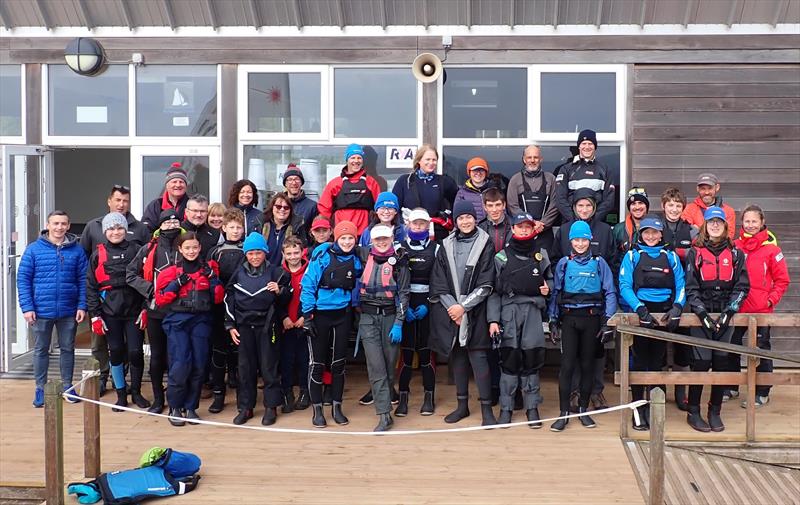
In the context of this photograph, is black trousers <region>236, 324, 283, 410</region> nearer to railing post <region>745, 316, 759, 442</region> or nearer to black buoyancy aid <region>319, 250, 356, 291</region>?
black buoyancy aid <region>319, 250, 356, 291</region>

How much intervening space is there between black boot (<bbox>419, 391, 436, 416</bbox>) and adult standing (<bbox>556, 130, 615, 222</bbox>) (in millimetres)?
1979

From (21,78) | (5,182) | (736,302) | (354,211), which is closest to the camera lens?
(736,302)

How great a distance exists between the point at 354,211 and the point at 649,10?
358 centimetres

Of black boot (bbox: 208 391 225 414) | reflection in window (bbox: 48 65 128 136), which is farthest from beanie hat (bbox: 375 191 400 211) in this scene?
reflection in window (bbox: 48 65 128 136)

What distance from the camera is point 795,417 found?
23.2 ft

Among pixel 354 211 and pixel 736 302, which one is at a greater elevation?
pixel 354 211

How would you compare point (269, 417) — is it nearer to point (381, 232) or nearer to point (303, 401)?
point (303, 401)

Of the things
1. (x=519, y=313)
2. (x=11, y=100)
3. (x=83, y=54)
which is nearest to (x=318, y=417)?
(x=519, y=313)

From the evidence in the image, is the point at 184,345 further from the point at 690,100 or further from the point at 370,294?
the point at 690,100

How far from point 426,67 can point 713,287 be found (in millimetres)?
3427

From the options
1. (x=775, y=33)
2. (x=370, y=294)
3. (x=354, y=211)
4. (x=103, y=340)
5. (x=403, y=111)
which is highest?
(x=775, y=33)

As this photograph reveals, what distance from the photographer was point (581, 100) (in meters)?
8.54

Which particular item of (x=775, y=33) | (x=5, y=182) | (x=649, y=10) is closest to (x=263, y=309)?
(x=5, y=182)

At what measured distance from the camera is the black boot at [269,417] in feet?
22.1
